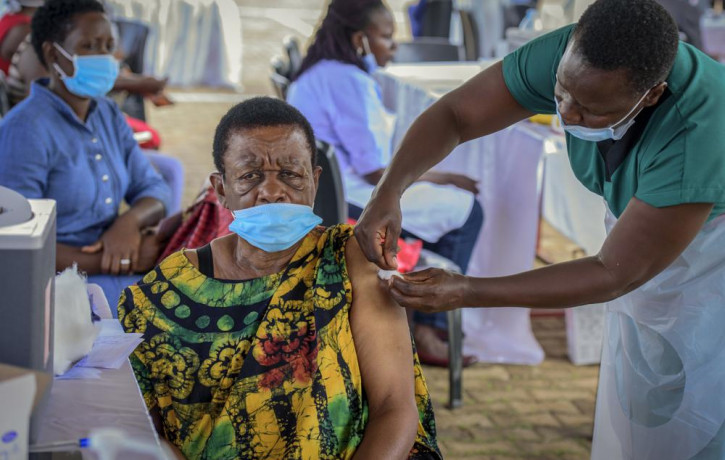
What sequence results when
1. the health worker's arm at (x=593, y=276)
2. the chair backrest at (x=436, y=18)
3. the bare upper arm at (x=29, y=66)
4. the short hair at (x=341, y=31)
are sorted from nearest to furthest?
the health worker's arm at (x=593, y=276)
the bare upper arm at (x=29, y=66)
the short hair at (x=341, y=31)
the chair backrest at (x=436, y=18)

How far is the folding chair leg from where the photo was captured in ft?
9.88

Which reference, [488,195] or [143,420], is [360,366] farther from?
[488,195]

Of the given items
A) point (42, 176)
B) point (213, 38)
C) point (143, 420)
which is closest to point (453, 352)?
point (42, 176)

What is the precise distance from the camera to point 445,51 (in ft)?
17.9

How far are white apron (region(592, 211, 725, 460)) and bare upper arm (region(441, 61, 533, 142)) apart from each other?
467 millimetres

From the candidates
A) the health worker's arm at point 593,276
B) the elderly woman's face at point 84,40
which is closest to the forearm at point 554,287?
the health worker's arm at point 593,276

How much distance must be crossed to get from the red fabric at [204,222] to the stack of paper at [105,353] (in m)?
0.72

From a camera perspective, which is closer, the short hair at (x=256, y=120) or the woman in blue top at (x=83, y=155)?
the short hair at (x=256, y=120)

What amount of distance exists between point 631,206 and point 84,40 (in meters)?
1.83

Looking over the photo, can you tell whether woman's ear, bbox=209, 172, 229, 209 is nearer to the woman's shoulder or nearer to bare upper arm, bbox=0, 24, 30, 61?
the woman's shoulder

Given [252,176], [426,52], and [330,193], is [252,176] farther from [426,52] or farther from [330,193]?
[426,52]

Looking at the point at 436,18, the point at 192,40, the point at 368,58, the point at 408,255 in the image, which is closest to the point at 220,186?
the point at 408,255

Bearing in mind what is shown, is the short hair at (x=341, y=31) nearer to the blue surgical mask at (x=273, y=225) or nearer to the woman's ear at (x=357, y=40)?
the woman's ear at (x=357, y=40)

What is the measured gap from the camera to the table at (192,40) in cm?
862
